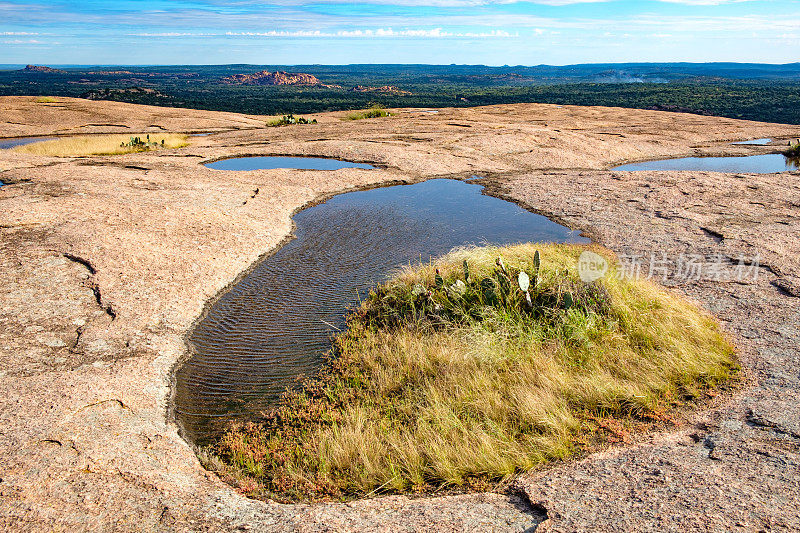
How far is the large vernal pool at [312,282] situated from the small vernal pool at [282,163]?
139 inches

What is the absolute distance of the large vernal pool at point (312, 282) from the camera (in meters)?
5.45

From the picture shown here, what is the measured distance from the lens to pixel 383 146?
19.8 metres

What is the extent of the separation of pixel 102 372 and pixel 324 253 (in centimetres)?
467

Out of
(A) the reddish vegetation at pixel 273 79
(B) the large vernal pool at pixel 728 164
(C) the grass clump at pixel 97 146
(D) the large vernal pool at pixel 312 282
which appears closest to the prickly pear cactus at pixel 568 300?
(D) the large vernal pool at pixel 312 282

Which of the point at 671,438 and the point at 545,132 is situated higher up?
the point at 545,132

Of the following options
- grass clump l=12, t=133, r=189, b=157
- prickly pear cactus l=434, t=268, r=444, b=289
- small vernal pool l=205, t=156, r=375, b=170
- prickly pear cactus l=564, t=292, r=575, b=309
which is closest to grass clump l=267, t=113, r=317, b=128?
grass clump l=12, t=133, r=189, b=157

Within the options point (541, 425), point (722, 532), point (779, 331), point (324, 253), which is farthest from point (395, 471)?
point (324, 253)

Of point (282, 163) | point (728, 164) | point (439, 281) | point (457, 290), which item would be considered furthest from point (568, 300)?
point (728, 164)

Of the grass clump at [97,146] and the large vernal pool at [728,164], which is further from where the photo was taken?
the grass clump at [97,146]

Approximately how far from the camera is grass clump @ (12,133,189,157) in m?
19.3

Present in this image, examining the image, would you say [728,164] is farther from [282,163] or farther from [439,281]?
[439,281]

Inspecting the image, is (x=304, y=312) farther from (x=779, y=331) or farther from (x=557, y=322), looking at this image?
(x=779, y=331)

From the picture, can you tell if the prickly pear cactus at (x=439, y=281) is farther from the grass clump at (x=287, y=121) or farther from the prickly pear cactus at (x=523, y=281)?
the grass clump at (x=287, y=121)

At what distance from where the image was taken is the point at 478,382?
5.19 meters
